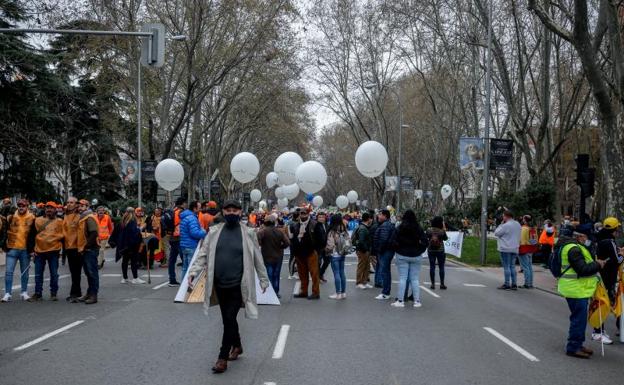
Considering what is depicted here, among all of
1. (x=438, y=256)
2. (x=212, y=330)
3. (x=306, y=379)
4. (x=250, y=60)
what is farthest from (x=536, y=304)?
(x=250, y=60)

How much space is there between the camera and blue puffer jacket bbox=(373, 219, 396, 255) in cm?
1329

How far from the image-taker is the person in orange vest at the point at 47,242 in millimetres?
11871

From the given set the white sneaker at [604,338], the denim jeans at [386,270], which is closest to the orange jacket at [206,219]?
the denim jeans at [386,270]

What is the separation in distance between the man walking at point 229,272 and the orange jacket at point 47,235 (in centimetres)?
603

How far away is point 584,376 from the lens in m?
7.03

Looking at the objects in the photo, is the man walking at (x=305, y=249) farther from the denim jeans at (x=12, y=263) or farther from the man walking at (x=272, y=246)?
the denim jeans at (x=12, y=263)

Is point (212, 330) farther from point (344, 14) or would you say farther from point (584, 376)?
point (344, 14)

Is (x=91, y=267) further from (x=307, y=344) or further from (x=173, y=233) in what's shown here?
(x=307, y=344)

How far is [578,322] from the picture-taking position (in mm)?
7922

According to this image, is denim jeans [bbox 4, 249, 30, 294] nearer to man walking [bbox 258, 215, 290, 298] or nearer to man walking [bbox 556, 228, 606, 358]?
man walking [bbox 258, 215, 290, 298]

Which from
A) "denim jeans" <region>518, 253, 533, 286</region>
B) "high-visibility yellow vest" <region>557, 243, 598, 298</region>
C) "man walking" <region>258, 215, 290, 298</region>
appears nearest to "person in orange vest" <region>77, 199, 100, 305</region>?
"man walking" <region>258, 215, 290, 298</region>

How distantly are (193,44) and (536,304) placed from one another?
55.6ft

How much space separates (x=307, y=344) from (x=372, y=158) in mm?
13483

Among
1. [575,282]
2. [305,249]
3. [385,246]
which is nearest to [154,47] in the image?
[305,249]
